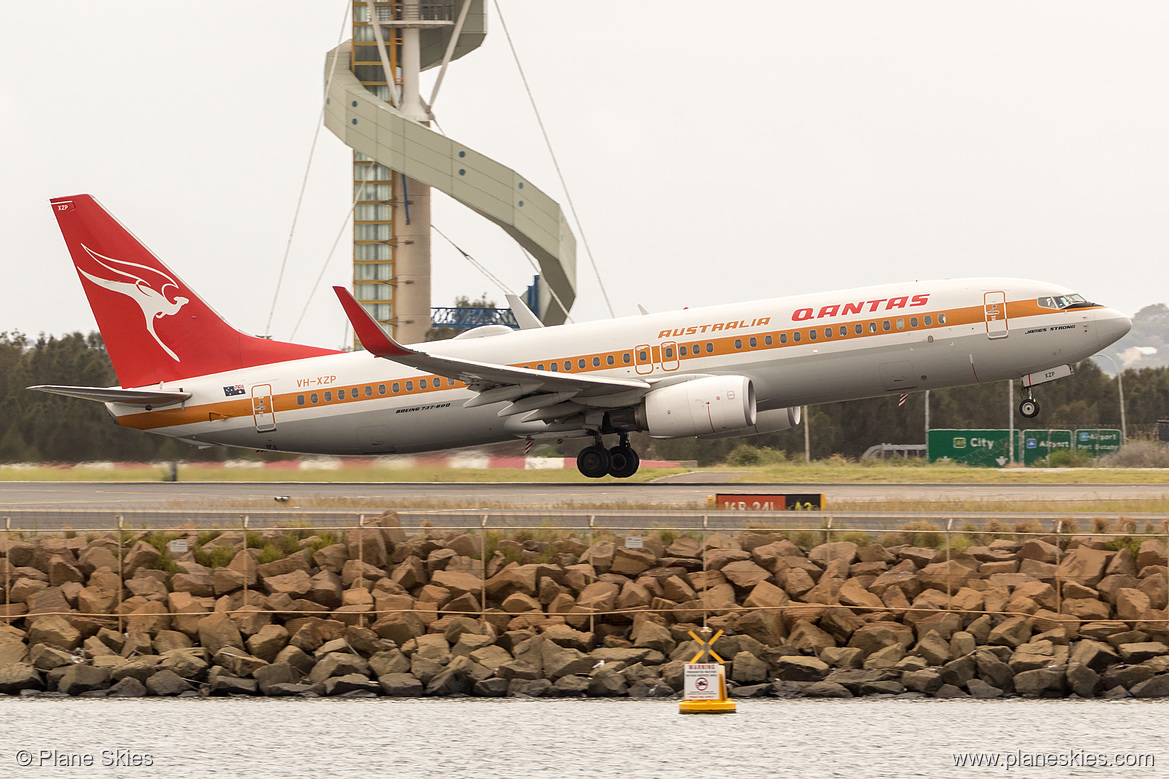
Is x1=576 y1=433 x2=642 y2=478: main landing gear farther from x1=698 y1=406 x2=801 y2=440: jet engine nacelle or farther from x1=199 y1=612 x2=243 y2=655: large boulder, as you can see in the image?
x1=199 y1=612 x2=243 y2=655: large boulder

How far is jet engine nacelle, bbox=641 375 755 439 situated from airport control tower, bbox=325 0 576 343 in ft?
91.5

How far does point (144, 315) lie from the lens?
34.9 meters

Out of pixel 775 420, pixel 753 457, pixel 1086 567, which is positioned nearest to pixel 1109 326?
pixel 775 420

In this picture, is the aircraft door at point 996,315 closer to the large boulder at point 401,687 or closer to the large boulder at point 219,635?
the large boulder at point 401,687

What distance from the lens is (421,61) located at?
62406 millimetres

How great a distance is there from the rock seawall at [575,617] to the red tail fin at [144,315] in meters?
11.7

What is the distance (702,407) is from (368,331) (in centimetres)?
769

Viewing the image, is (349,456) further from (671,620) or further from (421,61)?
(421,61)

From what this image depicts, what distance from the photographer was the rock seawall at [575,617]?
19.4 meters

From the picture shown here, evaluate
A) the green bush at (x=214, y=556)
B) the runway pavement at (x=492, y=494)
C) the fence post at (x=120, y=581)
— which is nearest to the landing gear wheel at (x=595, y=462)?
the runway pavement at (x=492, y=494)

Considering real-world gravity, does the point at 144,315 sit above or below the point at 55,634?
above

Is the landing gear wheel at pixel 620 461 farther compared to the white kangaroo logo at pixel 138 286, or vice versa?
the white kangaroo logo at pixel 138 286

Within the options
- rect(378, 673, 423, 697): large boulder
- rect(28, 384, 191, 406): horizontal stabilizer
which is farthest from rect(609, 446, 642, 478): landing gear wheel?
rect(378, 673, 423, 697): large boulder

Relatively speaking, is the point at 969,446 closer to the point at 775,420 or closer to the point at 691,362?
the point at 775,420
